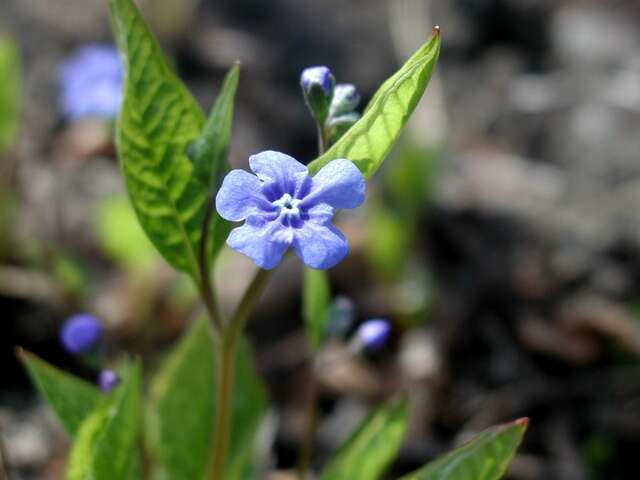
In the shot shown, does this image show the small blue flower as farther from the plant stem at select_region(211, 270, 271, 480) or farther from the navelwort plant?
the plant stem at select_region(211, 270, 271, 480)

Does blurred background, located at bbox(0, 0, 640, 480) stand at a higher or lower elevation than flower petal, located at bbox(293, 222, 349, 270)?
lower

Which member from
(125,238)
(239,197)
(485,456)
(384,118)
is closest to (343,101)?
(384,118)

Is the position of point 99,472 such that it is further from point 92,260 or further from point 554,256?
point 554,256

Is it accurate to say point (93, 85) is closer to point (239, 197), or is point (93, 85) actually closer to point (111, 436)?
point (111, 436)

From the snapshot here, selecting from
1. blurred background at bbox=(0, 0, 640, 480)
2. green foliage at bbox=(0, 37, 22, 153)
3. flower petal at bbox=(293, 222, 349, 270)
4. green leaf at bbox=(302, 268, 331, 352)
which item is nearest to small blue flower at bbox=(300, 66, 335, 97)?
flower petal at bbox=(293, 222, 349, 270)

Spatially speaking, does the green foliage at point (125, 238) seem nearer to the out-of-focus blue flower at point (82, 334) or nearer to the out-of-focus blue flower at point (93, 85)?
the out-of-focus blue flower at point (93, 85)

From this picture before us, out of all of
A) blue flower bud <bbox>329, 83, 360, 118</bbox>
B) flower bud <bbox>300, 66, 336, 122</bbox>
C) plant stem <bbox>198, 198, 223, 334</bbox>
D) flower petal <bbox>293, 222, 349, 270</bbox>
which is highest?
flower bud <bbox>300, 66, 336, 122</bbox>
